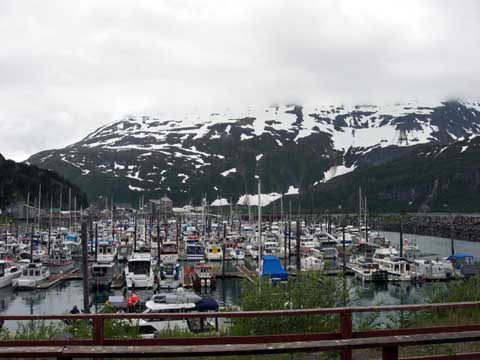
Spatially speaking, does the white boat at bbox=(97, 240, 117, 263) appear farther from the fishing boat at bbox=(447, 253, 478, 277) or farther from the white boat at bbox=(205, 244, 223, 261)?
the fishing boat at bbox=(447, 253, 478, 277)

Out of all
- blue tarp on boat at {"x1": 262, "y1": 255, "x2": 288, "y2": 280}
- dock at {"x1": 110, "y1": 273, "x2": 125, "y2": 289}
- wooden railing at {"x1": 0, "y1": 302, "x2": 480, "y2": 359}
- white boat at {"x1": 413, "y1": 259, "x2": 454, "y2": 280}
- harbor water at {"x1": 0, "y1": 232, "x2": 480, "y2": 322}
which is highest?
wooden railing at {"x1": 0, "y1": 302, "x2": 480, "y2": 359}

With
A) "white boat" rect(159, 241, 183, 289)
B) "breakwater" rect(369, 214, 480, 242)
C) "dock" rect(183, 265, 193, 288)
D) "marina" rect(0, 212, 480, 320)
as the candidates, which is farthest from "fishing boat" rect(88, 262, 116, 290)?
"breakwater" rect(369, 214, 480, 242)

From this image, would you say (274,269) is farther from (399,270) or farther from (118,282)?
(118,282)

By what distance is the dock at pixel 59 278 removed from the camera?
5066cm

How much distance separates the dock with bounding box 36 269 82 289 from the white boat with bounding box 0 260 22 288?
10.1 ft

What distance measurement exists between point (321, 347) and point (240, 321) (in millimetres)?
6202

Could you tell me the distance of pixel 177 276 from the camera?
2003 inches

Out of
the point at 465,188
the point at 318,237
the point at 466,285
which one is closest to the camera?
the point at 466,285

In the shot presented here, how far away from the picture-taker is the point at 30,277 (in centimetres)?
5050

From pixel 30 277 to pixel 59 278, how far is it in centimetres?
432

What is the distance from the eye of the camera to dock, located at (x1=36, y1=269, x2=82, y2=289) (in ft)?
166

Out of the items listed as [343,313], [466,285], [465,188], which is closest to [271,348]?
[343,313]

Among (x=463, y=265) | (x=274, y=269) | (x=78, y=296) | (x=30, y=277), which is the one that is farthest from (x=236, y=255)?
(x=463, y=265)

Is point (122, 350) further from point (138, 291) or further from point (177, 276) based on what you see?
point (177, 276)
